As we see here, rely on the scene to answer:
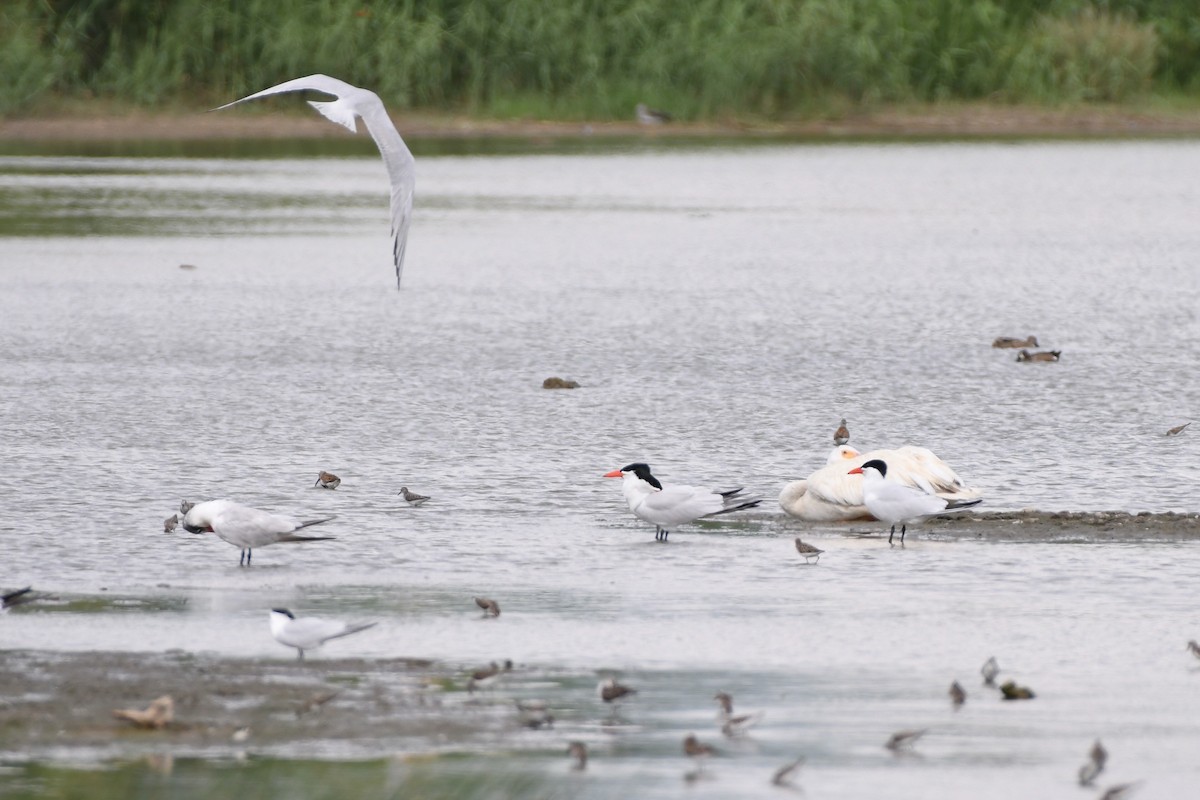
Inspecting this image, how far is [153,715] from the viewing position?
631 centimetres

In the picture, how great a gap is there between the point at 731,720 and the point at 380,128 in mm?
3614

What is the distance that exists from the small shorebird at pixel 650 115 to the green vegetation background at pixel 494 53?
10.7 inches

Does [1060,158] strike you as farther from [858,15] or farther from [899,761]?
[899,761]

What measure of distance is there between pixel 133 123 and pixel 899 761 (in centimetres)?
3748

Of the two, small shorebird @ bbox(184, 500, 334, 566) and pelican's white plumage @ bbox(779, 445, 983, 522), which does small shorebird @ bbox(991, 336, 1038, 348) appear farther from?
small shorebird @ bbox(184, 500, 334, 566)

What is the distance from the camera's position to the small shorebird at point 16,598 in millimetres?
7633

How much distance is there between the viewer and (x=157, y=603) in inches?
312

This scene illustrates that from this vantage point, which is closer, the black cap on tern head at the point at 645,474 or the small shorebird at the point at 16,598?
the small shorebird at the point at 16,598

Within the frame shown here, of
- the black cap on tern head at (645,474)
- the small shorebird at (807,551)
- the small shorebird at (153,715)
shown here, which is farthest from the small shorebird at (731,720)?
the black cap on tern head at (645,474)

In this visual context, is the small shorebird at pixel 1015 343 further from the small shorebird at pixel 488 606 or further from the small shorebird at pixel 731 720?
the small shorebird at pixel 731 720

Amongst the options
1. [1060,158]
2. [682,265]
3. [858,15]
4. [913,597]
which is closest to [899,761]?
[913,597]

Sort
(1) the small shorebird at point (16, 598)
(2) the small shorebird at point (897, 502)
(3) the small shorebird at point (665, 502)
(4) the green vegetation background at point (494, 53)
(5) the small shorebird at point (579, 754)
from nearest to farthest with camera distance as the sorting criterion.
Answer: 1. (5) the small shorebird at point (579, 754)
2. (1) the small shorebird at point (16, 598)
3. (2) the small shorebird at point (897, 502)
4. (3) the small shorebird at point (665, 502)
5. (4) the green vegetation background at point (494, 53)

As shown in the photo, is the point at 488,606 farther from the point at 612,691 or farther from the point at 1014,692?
the point at 1014,692

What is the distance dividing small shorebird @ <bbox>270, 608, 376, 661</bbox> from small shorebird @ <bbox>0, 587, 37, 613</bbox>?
97 cm
